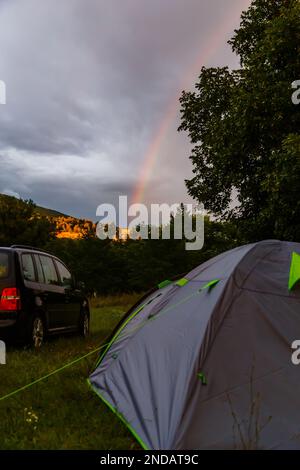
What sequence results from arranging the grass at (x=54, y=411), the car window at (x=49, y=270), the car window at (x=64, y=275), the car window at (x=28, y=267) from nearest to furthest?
the grass at (x=54, y=411) < the car window at (x=28, y=267) < the car window at (x=49, y=270) < the car window at (x=64, y=275)

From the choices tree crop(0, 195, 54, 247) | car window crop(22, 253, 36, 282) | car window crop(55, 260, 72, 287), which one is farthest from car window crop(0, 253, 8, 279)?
tree crop(0, 195, 54, 247)

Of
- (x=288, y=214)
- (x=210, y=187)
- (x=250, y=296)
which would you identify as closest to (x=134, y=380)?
(x=250, y=296)

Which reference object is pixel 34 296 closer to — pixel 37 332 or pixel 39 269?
pixel 37 332

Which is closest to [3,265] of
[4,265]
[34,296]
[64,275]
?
[4,265]

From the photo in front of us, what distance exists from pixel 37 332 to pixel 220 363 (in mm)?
5529

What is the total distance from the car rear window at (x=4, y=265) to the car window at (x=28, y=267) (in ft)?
1.15

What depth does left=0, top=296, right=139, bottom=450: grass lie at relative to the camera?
4.89 meters

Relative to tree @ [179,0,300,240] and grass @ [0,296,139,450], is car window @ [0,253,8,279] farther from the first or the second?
tree @ [179,0,300,240]

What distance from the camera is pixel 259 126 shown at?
1866 cm

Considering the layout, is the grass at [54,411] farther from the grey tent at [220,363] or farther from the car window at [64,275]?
the car window at [64,275]

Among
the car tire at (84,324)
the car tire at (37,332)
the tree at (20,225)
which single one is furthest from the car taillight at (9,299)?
the tree at (20,225)

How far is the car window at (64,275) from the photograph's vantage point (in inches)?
453

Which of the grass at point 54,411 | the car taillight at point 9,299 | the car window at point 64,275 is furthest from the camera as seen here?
the car window at point 64,275

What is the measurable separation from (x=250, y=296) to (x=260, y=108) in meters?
14.2
